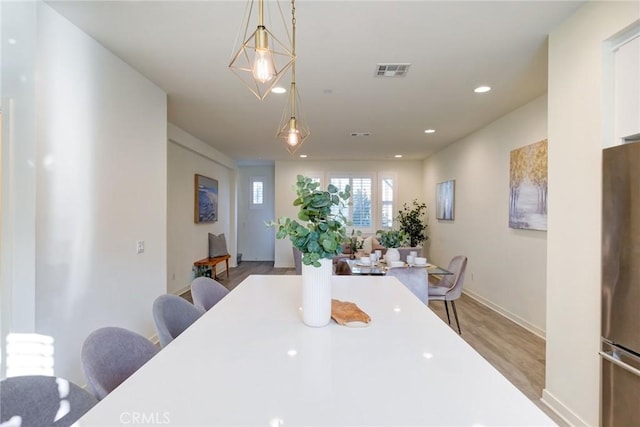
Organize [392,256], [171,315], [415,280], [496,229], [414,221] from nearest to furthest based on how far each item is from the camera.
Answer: [171,315]
[415,280]
[392,256]
[496,229]
[414,221]

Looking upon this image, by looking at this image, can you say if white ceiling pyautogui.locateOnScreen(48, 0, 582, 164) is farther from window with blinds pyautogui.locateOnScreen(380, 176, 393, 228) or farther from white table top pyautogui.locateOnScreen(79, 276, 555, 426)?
window with blinds pyautogui.locateOnScreen(380, 176, 393, 228)

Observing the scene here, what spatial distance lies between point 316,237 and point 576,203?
178cm

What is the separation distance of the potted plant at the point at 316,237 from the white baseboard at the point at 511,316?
3.34 metres

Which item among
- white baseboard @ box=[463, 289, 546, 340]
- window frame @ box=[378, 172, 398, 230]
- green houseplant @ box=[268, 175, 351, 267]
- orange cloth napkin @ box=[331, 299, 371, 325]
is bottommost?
white baseboard @ box=[463, 289, 546, 340]

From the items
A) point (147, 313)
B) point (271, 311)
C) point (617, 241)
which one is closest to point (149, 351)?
point (271, 311)

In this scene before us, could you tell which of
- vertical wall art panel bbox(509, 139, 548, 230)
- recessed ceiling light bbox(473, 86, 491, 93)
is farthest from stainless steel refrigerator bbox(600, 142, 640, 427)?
vertical wall art panel bbox(509, 139, 548, 230)

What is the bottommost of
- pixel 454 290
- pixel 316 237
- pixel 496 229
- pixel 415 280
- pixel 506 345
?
pixel 506 345

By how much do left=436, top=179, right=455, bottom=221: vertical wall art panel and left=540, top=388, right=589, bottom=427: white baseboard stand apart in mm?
3985

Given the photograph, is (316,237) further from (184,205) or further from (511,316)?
(184,205)

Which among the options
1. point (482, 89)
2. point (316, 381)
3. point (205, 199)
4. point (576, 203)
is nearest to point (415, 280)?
point (576, 203)

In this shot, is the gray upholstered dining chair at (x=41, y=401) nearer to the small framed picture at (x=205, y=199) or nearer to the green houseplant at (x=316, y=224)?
the green houseplant at (x=316, y=224)

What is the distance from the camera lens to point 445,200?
20.6ft

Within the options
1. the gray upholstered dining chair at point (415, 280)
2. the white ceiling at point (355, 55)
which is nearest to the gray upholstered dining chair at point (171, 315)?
the white ceiling at point (355, 55)

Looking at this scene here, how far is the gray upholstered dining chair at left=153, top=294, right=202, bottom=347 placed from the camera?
4.81 ft
